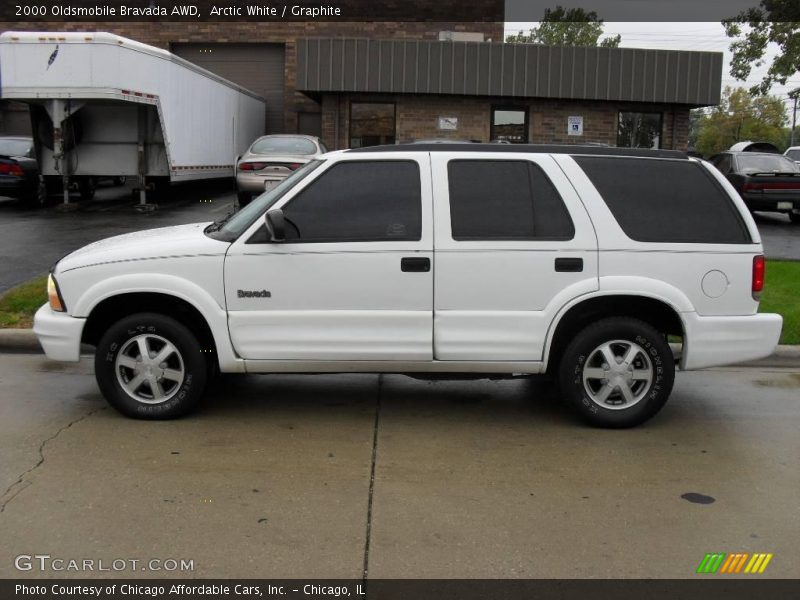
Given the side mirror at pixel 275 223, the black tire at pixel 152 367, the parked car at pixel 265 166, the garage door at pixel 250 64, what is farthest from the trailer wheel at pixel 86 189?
the side mirror at pixel 275 223

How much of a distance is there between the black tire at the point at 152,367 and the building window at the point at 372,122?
680 inches

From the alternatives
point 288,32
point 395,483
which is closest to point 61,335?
point 395,483

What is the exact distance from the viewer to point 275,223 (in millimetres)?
5285

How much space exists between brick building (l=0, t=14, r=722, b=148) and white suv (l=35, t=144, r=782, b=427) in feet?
53.8

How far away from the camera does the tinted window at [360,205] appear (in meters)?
5.50

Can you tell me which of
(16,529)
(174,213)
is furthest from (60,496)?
(174,213)

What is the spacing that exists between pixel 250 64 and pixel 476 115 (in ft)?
34.6

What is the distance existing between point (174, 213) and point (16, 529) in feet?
44.4

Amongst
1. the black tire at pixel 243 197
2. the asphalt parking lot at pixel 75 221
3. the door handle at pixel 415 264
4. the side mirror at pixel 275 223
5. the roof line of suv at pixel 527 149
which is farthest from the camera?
the black tire at pixel 243 197

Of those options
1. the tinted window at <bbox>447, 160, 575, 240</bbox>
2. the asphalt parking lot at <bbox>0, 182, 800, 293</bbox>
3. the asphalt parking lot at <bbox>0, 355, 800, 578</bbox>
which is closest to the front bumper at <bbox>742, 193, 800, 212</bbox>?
the asphalt parking lot at <bbox>0, 182, 800, 293</bbox>

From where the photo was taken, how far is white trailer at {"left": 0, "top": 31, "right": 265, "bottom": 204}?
15.4 metres

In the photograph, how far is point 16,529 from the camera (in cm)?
395

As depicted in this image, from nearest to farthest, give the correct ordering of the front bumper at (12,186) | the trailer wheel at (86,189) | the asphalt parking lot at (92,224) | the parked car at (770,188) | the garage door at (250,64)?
1. the asphalt parking lot at (92,224)
2. the front bumper at (12,186)
3. the parked car at (770,188)
4. the trailer wheel at (86,189)
5. the garage door at (250,64)

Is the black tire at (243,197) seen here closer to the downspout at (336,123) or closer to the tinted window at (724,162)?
the downspout at (336,123)
